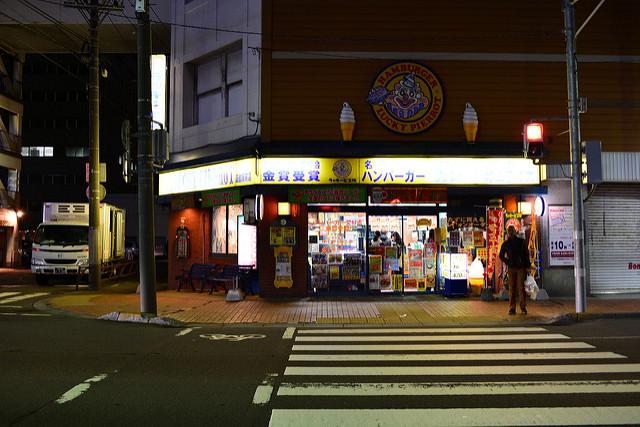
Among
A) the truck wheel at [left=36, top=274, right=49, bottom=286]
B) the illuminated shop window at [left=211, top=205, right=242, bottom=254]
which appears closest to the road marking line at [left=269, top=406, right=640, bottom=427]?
the illuminated shop window at [left=211, top=205, right=242, bottom=254]

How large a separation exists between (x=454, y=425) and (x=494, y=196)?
39.4 feet

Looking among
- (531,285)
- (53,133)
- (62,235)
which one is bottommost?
(531,285)

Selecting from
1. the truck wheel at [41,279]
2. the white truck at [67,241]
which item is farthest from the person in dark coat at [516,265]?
the truck wheel at [41,279]

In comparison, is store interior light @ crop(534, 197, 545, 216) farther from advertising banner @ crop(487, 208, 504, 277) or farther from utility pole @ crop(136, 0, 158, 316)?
utility pole @ crop(136, 0, 158, 316)

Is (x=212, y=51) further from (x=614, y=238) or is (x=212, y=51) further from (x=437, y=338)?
(x=614, y=238)

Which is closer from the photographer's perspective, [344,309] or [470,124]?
[344,309]

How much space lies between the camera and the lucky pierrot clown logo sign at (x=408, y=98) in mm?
16031

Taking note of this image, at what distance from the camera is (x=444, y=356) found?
8.49 m

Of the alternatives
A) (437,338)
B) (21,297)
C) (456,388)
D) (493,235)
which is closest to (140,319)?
(437,338)

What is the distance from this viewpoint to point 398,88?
52.9ft

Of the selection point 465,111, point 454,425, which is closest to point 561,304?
point 465,111

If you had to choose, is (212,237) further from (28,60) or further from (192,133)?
(28,60)

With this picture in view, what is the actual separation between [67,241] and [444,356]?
1884 cm

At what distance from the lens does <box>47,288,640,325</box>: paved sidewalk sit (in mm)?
12375
